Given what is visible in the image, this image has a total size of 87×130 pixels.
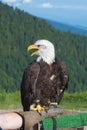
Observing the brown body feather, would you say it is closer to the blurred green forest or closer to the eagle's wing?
the eagle's wing

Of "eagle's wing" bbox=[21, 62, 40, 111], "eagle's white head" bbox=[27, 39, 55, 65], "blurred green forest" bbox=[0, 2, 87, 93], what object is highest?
"eagle's white head" bbox=[27, 39, 55, 65]

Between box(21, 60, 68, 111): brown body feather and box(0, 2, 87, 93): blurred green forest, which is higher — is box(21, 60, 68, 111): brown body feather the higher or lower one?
the higher one

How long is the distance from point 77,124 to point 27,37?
9843 cm

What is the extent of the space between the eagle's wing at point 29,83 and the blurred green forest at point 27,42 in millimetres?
74567

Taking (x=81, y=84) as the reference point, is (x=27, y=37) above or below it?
above

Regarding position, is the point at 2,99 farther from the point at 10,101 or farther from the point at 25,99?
the point at 25,99

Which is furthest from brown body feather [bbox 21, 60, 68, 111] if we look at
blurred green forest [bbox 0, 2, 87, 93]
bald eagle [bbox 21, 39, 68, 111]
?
blurred green forest [bbox 0, 2, 87, 93]

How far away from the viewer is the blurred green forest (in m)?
89.2

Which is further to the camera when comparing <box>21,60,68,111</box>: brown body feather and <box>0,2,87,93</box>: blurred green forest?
<box>0,2,87,93</box>: blurred green forest

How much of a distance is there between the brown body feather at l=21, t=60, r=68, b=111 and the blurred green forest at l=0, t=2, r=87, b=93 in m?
74.6

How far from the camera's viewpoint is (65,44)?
108 m

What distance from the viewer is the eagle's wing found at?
22.7ft

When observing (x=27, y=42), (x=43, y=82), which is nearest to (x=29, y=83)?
(x=43, y=82)

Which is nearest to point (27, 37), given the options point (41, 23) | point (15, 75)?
point (41, 23)
